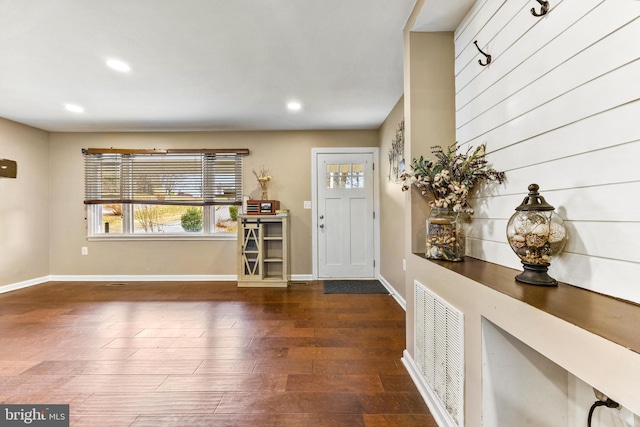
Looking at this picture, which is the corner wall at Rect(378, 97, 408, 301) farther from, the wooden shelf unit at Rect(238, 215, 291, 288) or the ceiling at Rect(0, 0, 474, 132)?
the wooden shelf unit at Rect(238, 215, 291, 288)

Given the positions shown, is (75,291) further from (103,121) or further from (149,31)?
(149,31)

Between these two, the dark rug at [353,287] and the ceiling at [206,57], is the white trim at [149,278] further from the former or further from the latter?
the ceiling at [206,57]

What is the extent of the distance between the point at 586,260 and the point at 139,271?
4950mm

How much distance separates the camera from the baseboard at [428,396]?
1.31 meters

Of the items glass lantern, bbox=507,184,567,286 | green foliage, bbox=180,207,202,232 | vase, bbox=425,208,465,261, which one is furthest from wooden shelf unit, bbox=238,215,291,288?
glass lantern, bbox=507,184,567,286

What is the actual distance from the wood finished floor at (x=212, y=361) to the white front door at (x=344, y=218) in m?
0.90

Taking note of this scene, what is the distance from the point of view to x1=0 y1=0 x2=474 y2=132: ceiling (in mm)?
1689

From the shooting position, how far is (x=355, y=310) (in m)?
2.90

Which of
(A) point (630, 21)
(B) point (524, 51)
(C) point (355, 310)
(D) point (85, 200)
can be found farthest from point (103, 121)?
(A) point (630, 21)

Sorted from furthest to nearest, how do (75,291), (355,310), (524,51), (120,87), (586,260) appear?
(75,291), (355,310), (120,87), (524,51), (586,260)

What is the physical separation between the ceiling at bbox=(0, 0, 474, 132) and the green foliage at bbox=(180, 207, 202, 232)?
1403 mm

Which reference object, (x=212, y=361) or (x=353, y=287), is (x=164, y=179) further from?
(x=353, y=287)

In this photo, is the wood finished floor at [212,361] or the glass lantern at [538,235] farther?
the wood finished floor at [212,361]

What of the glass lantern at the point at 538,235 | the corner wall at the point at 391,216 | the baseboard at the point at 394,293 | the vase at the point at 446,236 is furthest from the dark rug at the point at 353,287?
the glass lantern at the point at 538,235
